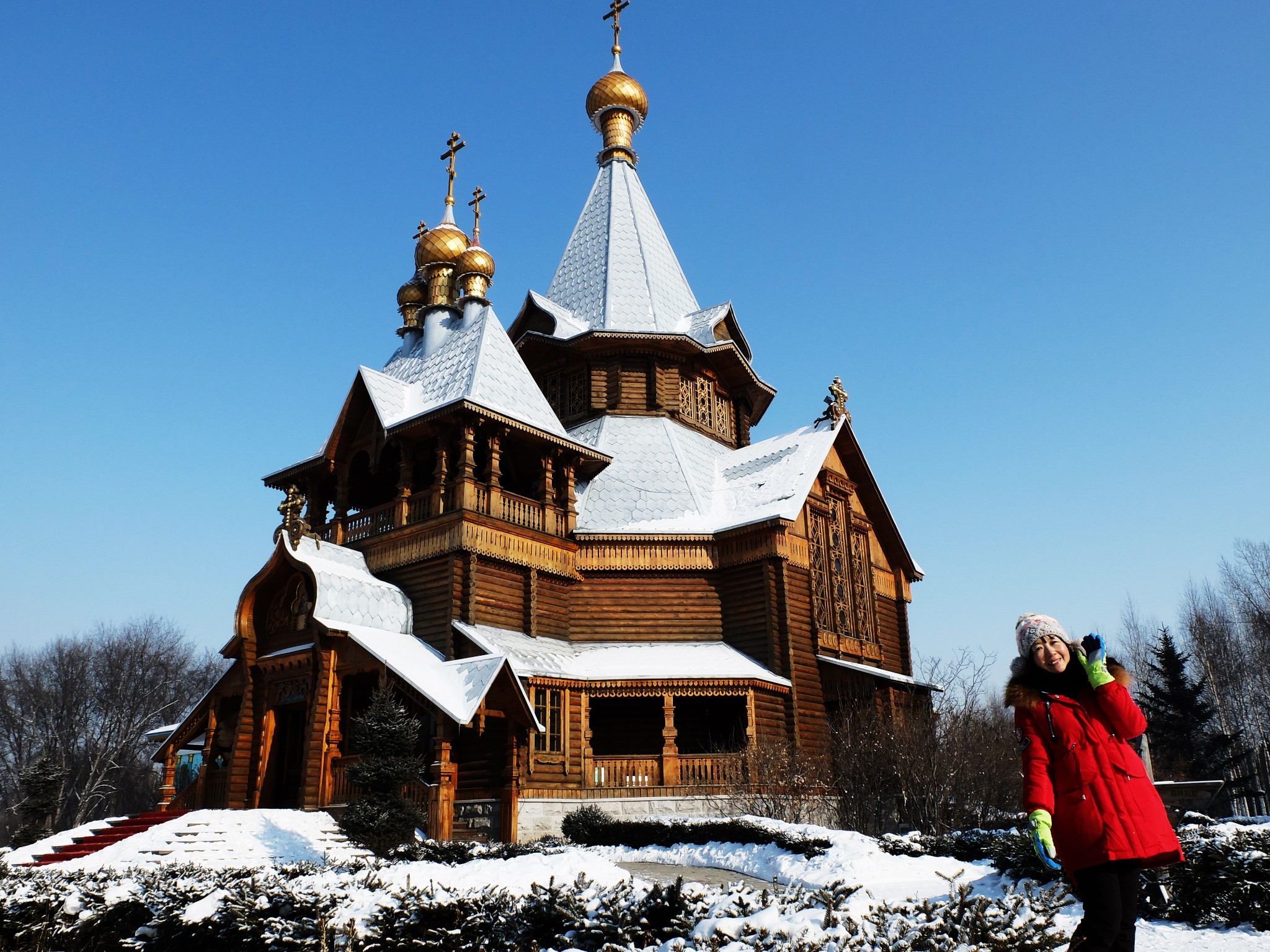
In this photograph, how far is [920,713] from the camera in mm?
19484

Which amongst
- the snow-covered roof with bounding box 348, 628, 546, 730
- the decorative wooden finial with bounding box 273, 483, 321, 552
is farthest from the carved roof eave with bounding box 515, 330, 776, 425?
→ the snow-covered roof with bounding box 348, 628, 546, 730

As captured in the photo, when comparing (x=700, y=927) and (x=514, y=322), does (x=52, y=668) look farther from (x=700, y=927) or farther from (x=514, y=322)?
(x=700, y=927)

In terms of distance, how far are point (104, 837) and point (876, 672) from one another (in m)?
15.3

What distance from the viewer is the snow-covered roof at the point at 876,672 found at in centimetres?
2177

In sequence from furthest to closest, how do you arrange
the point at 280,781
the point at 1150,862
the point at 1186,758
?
the point at 1186,758
the point at 280,781
the point at 1150,862

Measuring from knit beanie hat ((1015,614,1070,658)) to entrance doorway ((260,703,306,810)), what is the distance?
52.1 feet

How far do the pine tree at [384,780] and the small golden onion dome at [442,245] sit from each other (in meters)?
15.6

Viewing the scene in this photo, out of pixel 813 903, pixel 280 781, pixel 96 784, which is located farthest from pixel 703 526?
pixel 96 784

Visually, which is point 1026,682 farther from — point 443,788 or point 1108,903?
point 443,788

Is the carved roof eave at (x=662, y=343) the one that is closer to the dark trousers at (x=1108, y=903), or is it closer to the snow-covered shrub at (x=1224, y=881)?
the snow-covered shrub at (x=1224, y=881)

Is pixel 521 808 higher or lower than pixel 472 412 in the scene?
lower

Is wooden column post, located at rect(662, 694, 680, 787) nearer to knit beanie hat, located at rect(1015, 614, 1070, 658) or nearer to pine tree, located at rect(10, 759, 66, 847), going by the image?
pine tree, located at rect(10, 759, 66, 847)

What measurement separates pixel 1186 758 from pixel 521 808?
30231 millimetres

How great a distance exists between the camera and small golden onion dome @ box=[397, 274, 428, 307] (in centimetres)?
2852
